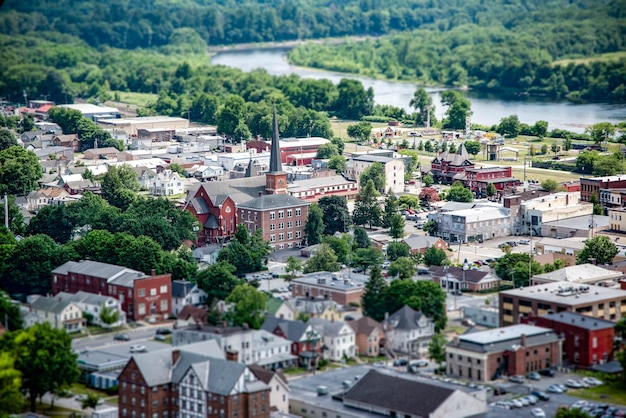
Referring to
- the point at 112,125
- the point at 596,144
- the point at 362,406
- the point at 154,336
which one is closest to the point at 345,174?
the point at 596,144

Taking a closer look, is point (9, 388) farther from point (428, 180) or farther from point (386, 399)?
point (428, 180)

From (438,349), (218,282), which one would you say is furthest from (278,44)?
(438,349)

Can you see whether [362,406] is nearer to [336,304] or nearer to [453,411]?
[453,411]

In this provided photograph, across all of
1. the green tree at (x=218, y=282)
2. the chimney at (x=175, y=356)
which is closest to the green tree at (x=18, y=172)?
the green tree at (x=218, y=282)

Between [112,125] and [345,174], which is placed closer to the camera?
[345,174]

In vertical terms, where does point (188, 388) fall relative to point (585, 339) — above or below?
above
